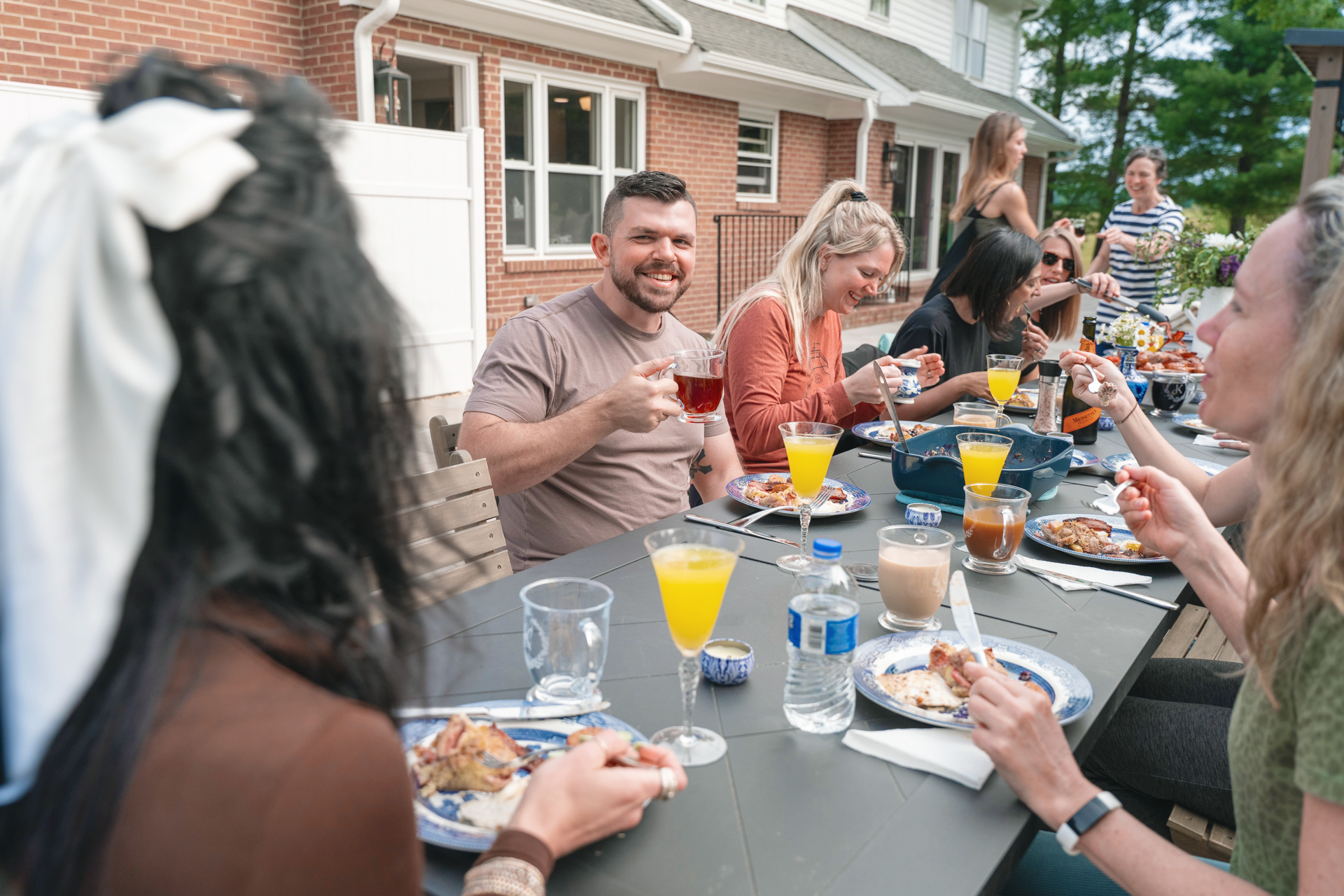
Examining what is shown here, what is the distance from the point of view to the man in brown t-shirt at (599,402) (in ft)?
8.29

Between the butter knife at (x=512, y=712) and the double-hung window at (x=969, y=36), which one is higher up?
the double-hung window at (x=969, y=36)

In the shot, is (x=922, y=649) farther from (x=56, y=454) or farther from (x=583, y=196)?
(x=583, y=196)

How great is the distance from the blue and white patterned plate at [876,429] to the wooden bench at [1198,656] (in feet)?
3.56

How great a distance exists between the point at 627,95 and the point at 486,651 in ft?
30.8

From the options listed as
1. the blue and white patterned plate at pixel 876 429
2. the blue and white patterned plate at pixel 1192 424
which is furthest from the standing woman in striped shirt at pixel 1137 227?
the blue and white patterned plate at pixel 876 429

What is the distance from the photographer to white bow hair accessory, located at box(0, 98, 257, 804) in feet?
2.04

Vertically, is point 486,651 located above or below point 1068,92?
below

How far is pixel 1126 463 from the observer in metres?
3.06

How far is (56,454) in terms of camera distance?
24.9 inches

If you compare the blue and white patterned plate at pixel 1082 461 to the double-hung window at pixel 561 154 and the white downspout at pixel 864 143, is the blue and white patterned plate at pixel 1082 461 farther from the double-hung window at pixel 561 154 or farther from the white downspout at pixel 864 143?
the white downspout at pixel 864 143

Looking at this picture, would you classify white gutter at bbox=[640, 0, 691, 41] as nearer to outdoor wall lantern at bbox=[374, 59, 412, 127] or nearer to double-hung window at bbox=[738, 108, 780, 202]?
double-hung window at bbox=[738, 108, 780, 202]

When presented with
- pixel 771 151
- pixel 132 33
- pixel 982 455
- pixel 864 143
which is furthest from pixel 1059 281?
pixel 864 143

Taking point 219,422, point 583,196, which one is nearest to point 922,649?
point 219,422

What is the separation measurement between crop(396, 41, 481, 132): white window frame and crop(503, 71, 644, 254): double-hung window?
1.38ft
